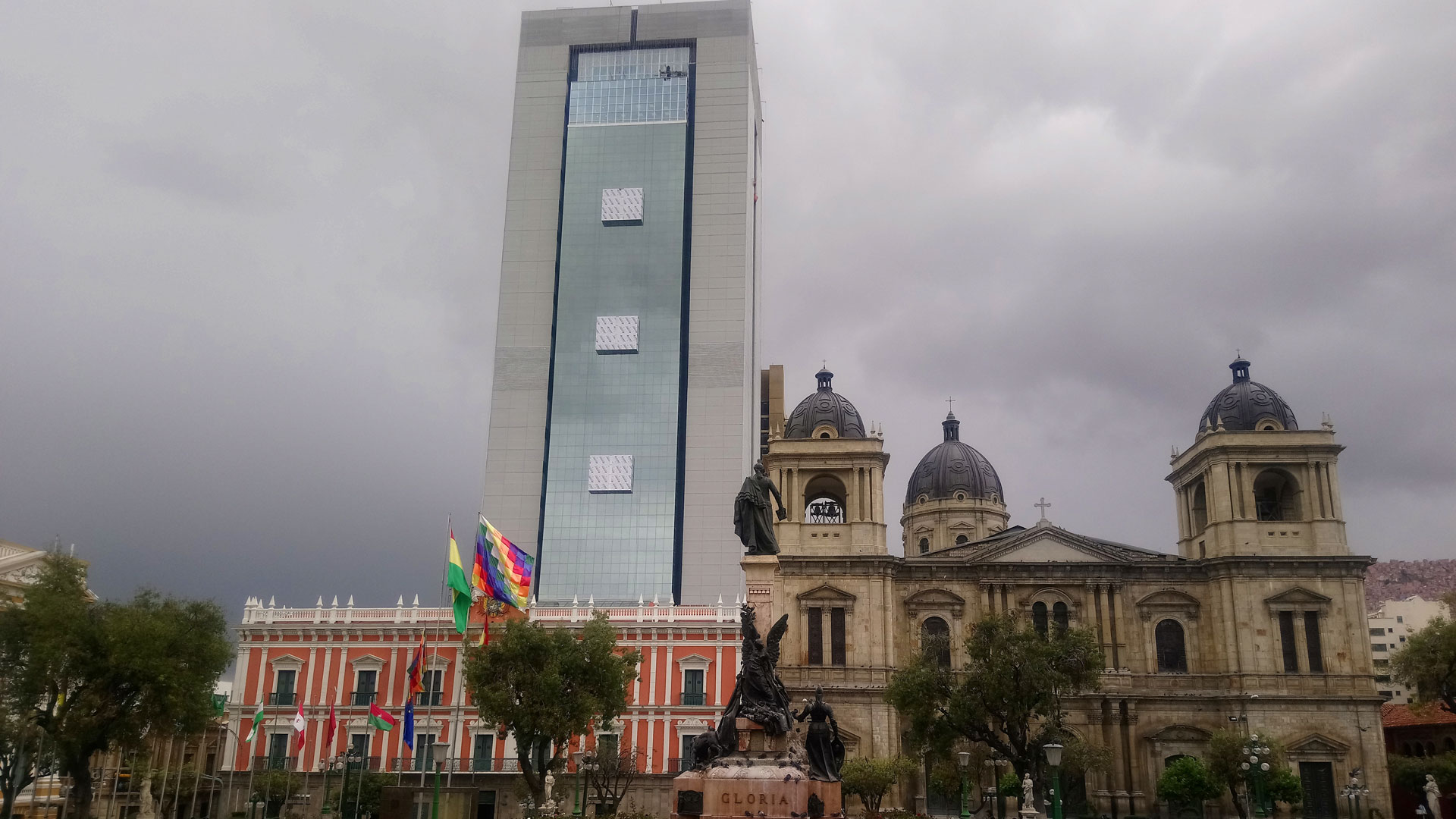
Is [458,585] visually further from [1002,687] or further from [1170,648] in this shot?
[1170,648]

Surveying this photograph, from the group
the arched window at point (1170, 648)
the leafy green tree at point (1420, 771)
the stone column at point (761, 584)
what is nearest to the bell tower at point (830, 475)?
the arched window at point (1170, 648)

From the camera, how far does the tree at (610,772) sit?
45.0 meters

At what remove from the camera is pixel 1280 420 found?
2352 inches

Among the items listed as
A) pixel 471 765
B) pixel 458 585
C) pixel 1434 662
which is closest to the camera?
pixel 458 585

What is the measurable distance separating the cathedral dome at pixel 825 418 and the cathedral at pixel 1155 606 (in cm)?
15

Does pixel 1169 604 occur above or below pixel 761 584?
above

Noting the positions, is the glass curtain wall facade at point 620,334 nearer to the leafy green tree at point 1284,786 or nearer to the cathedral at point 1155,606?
the cathedral at point 1155,606

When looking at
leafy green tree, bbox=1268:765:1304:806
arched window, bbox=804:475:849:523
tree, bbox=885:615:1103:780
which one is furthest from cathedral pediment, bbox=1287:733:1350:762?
arched window, bbox=804:475:849:523

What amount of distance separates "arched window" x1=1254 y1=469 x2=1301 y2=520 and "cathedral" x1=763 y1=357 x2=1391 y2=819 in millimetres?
100

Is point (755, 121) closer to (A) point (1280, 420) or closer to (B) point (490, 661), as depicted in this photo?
(A) point (1280, 420)

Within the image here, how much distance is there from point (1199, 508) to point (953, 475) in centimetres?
2226

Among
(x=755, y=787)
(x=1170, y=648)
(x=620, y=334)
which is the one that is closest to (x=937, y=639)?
(x=1170, y=648)

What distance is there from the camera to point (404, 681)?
56781 mm

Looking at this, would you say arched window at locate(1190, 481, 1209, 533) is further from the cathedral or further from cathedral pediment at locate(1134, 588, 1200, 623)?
cathedral pediment at locate(1134, 588, 1200, 623)
